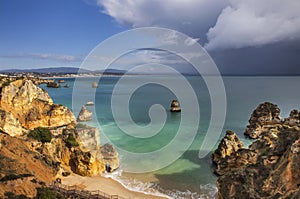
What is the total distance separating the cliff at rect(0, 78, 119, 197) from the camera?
16266 millimetres

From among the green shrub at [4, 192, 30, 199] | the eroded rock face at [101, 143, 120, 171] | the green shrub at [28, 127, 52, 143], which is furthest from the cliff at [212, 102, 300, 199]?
the green shrub at [28, 127, 52, 143]

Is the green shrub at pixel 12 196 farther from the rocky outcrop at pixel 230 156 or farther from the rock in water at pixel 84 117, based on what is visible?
the rock in water at pixel 84 117

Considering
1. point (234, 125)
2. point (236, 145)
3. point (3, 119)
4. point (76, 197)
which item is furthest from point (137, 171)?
point (234, 125)

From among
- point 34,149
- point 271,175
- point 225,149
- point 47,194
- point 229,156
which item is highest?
point 271,175

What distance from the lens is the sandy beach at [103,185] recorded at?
1877 cm

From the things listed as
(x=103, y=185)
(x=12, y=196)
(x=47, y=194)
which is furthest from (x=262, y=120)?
(x=12, y=196)

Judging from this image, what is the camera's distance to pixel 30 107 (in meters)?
30.4

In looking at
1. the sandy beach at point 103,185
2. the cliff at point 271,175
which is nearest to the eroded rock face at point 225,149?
the sandy beach at point 103,185

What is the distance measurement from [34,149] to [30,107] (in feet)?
34.6

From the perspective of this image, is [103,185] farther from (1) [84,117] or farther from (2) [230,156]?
(1) [84,117]

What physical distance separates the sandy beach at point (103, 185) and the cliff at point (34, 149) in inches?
33.7

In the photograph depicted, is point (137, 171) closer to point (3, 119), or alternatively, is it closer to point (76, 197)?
point (76, 197)

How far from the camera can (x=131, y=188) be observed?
2003 cm

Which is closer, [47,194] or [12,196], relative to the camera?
[12,196]
